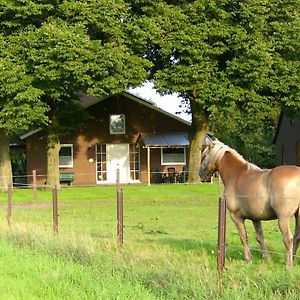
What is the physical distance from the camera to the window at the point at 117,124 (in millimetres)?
47562

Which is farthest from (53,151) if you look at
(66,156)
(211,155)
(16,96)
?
(211,155)

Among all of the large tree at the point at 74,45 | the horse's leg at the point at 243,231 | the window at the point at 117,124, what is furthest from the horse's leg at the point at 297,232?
the window at the point at 117,124

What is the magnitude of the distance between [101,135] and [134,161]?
10.1ft

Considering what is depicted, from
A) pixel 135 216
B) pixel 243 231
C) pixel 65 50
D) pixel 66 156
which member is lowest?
pixel 135 216

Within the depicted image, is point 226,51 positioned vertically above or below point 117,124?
above

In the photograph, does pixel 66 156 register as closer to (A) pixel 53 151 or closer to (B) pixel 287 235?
(A) pixel 53 151

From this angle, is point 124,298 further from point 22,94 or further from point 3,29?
point 3,29

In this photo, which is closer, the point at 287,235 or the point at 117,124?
the point at 287,235

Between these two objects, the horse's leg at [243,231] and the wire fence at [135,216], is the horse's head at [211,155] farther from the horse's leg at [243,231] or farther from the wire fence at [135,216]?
the wire fence at [135,216]

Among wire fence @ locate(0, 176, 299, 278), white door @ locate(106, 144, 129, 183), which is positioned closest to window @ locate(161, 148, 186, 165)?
white door @ locate(106, 144, 129, 183)

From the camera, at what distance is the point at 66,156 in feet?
153

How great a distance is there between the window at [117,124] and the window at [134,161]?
141cm

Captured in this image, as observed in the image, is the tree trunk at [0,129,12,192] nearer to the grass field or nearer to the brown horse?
the grass field

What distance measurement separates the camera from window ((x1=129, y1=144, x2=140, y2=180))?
47000 millimetres
